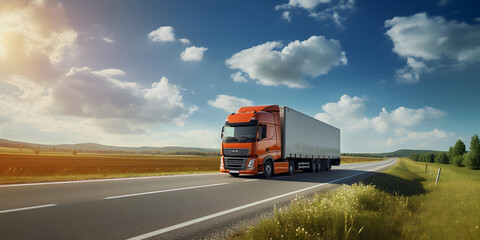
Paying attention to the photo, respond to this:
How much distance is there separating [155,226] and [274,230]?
6.83 feet

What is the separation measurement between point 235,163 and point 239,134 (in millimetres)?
1566

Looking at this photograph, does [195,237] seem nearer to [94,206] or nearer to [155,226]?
[155,226]

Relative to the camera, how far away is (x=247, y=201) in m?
7.32

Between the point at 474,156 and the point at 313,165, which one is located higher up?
the point at 474,156

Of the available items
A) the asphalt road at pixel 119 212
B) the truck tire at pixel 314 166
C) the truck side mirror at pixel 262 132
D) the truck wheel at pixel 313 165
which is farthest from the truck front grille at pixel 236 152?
the truck tire at pixel 314 166

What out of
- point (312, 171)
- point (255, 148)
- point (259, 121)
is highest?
point (259, 121)

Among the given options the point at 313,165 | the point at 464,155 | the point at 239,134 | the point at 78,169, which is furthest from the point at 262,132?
the point at 464,155

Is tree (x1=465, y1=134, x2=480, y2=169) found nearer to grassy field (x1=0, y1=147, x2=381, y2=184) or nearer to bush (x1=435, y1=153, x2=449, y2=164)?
bush (x1=435, y1=153, x2=449, y2=164)

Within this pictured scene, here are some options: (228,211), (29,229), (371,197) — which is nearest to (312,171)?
(371,197)

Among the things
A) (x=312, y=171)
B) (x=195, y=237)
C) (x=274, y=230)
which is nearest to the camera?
(x=274, y=230)

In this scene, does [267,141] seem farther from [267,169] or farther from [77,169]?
[77,169]

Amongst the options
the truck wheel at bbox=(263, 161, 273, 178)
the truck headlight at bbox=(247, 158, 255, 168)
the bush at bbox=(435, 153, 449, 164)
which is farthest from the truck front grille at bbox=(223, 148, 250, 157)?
the bush at bbox=(435, 153, 449, 164)

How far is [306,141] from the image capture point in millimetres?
19609

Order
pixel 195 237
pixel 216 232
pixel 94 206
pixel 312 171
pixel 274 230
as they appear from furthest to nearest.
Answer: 1. pixel 312 171
2. pixel 94 206
3. pixel 216 232
4. pixel 195 237
5. pixel 274 230
